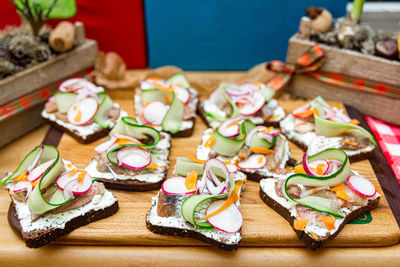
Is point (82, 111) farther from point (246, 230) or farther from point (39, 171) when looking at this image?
point (246, 230)

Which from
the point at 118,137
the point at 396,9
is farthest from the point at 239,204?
the point at 396,9

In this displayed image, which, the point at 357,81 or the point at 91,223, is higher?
the point at 357,81

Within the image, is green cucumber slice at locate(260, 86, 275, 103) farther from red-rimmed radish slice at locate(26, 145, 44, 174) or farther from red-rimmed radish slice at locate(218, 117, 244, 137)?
red-rimmed radish slice at locate(26, 145, 44, 174)

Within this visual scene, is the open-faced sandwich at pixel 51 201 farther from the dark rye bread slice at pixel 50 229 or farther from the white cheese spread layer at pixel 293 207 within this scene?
the white cheese spread layer at pixel 293 207

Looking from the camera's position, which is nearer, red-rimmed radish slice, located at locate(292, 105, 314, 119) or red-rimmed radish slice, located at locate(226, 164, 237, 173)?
red-rimmed radish slice, located at locate(226, 164, 237, 173)

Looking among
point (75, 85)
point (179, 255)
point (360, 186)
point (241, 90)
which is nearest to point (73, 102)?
point (75, 85)

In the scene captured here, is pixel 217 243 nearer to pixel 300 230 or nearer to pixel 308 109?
pixel 300 230

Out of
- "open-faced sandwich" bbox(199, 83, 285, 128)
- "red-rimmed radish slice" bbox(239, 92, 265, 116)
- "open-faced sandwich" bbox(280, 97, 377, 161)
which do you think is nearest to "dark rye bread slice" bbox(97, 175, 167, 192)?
"open-faced sandwich" bbox(199, 83, 285, 128)
